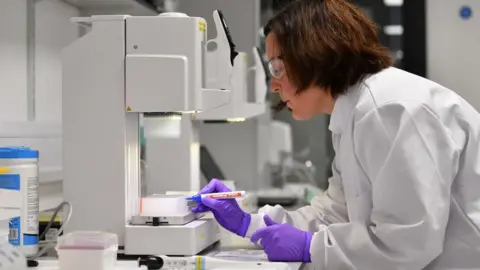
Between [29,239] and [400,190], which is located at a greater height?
[400,190]

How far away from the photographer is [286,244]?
5.17 feet

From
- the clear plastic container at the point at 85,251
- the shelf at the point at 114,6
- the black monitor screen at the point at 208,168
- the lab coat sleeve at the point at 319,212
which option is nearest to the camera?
the clear plastic container at the point at 85,251

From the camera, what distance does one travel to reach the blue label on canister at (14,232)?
154 centimetres

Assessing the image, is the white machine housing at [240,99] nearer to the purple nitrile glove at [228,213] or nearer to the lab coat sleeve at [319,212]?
the lab coat sleeve at [319,212]

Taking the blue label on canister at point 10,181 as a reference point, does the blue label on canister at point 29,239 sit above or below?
below

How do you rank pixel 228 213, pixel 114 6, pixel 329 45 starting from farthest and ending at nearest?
pixel 114 6 → pixel 228 213 → pixel 329 45

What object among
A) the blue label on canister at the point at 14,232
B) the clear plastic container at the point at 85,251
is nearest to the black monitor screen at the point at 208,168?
the blue label on canister at the point at 14,232

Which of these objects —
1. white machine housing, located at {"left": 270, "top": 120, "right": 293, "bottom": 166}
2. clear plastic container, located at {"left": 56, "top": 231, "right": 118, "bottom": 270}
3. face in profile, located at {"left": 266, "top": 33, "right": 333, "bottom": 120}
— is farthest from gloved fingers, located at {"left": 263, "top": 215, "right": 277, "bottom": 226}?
white machine housing, located at {"left": 270, "top": 120, "right": 293, "bottom": 166}

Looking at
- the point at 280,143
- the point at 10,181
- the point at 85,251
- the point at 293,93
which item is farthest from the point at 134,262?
the point at 280,143

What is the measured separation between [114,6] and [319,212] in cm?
143

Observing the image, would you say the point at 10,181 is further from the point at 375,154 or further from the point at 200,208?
the point at 375,154

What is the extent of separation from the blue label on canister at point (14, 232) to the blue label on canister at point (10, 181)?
0.07 meters

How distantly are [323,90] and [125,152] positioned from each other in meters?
0.53

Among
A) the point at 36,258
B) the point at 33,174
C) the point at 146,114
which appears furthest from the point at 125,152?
the point at 36,258
